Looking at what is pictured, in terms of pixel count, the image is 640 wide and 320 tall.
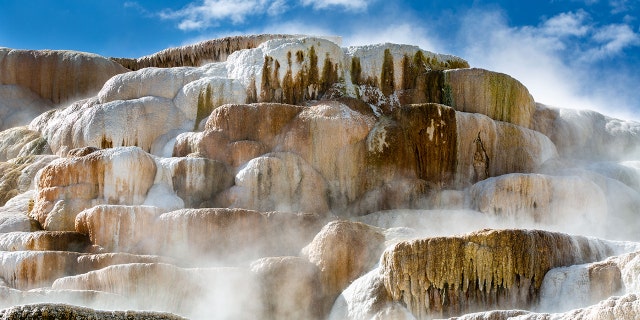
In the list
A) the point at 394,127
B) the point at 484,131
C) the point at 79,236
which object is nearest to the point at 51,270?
the point at 79,236

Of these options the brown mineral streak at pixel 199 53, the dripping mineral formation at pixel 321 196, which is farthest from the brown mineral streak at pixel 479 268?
the brown mineral streak at pixel 199 53

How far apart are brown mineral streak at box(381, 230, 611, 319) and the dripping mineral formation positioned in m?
0.03

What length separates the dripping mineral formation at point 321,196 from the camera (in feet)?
48.7

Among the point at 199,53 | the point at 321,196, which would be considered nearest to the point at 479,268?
the point at 321,196

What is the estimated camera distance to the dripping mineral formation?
585 inches

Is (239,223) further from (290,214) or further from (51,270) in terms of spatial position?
(51,270)

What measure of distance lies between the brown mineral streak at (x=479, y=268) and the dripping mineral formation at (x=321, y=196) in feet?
0.10

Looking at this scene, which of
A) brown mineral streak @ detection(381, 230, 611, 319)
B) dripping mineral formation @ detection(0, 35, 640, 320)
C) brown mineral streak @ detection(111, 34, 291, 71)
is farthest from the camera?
brown mineral streak @ detection(111, 34, 291, 71)

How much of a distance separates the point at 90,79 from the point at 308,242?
1554 cm

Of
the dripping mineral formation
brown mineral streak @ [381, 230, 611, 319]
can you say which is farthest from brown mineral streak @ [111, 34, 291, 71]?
brown mineral streak @ [381, 230, 611, 319]

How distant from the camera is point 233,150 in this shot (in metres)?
20.5

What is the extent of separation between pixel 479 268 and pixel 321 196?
6.07 meters

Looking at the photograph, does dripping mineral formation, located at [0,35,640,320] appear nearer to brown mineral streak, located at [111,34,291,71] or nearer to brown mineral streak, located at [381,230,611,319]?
brown mineral streak, located at [381,230,611,319]

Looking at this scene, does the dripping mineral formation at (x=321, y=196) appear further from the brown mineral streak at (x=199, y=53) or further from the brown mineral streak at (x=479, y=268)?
the brown mineral streak at (x=199, y=53)
